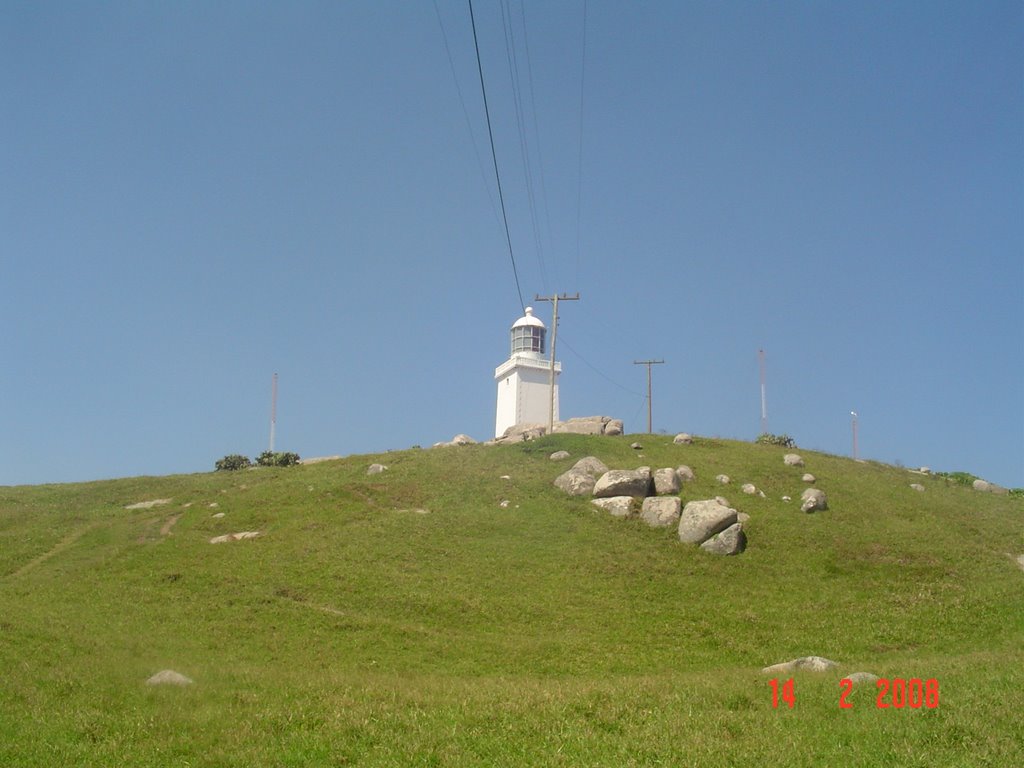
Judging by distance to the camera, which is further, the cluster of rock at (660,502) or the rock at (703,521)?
the rock at (703,521)

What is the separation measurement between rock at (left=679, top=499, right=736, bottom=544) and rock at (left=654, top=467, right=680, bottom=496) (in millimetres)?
4419

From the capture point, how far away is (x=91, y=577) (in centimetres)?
3200

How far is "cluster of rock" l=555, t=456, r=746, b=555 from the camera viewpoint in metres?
36.6

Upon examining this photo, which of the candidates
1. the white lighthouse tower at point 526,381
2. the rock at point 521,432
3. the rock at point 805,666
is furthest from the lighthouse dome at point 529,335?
the rock at point 805,666

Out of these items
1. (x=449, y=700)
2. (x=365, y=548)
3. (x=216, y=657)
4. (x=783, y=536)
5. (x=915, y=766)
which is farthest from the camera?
(x=783, y=536)

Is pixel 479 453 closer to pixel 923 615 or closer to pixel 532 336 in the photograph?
pixel 532 336

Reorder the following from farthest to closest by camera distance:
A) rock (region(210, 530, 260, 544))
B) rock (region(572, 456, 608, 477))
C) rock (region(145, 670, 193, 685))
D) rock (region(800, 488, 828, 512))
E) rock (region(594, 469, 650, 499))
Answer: rock (region(572, 456, 608, 477)) → rock (region(800, 488, 828, 512)) → rock (region(594, 469, 650, 499)) → rock (region(210, 530, 260, 544)) → rock (region(145, 670, 193, 685))

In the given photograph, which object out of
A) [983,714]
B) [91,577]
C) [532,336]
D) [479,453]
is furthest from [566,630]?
[532,336]

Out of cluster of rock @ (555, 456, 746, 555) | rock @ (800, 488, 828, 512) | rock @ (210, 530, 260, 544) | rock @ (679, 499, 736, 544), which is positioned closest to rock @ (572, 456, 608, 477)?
cluster of rock @ (555, 456, 746, 555)

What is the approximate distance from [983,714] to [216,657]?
61.1 ft

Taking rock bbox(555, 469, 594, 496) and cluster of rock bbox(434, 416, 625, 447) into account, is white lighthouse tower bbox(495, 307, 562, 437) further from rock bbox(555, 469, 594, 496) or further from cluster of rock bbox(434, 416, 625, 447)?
rock bbox(555, 469, 594, 496)

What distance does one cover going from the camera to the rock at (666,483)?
140ft
